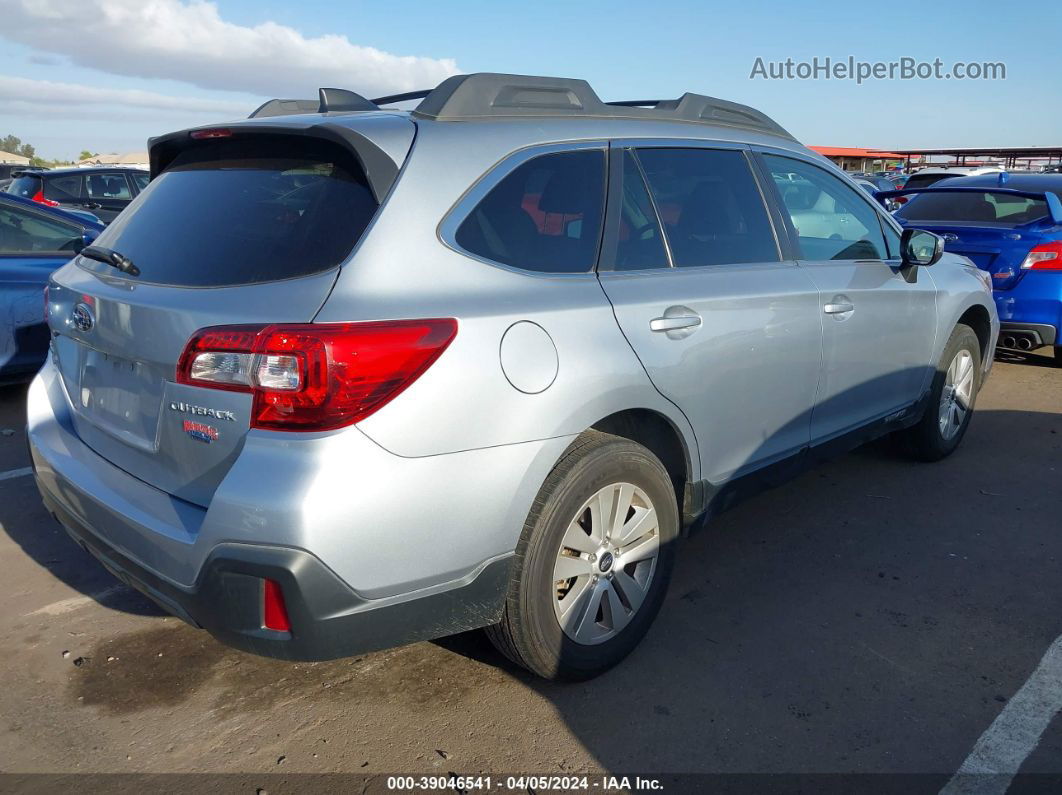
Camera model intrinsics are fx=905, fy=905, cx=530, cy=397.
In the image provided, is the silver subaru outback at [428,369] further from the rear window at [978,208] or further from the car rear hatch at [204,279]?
the rear window at [978,208]

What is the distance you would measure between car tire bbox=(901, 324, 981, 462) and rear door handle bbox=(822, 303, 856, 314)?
127 cm

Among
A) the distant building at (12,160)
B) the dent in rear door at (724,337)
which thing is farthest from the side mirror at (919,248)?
the distant building at (12,160)

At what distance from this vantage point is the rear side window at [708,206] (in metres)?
3.29

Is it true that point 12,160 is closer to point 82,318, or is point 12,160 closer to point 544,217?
point 82,318

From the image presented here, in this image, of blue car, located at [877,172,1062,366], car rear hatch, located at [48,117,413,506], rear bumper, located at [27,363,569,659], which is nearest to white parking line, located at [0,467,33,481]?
car rear hatch, located at [48,117,413,506]

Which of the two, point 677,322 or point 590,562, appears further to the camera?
point 677,322

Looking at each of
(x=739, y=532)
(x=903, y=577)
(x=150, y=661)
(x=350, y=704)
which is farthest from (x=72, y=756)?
(x=903, y=577)

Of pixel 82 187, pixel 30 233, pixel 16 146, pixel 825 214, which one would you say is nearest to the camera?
pixel 825 214

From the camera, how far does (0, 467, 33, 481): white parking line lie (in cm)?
482

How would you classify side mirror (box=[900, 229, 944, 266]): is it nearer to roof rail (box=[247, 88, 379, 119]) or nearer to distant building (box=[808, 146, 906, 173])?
roof rail (box=[247, 88, 379, 119])

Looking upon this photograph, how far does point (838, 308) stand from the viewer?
3867 mm

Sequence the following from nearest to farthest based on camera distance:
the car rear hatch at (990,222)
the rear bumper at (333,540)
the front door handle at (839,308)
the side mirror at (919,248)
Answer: the rear bumper at (333,540) → the front door handle at (839,308) → the side mirror at (919,248) → the car rear hatch at (990,222)

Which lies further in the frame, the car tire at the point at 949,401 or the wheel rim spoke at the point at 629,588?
the car tire at the point at 949,401

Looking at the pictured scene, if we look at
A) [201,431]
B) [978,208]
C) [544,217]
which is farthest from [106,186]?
[201,431]
